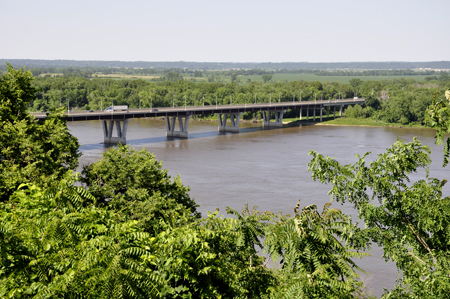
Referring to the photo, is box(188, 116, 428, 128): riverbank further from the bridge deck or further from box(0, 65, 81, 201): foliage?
box(0, 65, 81, 201): foliage

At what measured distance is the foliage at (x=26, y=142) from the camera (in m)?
22.9

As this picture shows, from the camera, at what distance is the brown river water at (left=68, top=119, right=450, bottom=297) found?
3716cm

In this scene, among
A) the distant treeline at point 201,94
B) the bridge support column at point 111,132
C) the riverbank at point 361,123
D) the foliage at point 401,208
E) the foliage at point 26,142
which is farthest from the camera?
the distant treeline at point 201,94

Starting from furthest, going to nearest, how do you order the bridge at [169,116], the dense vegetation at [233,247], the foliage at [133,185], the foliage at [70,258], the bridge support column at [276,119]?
the bridge support column at [276,119]
the bridge at [169,116]
the foliage at [133,185]
the dense vegetation at [233,247]
the foliage at [70,258]

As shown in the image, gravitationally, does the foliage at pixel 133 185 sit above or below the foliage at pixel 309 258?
below

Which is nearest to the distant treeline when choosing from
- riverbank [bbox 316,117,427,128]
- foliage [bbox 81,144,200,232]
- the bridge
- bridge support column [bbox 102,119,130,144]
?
riverbank [bbox 316,117,427,128]

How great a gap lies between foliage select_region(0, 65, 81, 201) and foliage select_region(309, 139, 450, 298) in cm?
1467

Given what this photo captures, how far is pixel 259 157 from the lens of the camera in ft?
197

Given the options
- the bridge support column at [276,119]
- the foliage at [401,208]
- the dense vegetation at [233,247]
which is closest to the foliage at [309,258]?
the dense vegetation at [233,247]

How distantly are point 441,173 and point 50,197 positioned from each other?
150 feet

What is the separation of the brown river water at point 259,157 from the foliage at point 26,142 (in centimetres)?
511

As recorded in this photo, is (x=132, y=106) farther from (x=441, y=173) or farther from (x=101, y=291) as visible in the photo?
(x=101, y=291)

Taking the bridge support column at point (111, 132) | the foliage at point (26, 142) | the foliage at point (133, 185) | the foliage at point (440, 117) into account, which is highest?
the foliage at point (440, 117)

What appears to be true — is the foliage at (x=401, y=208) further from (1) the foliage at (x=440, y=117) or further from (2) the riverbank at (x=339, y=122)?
(2) the riverbank at (x=339, y=122)
